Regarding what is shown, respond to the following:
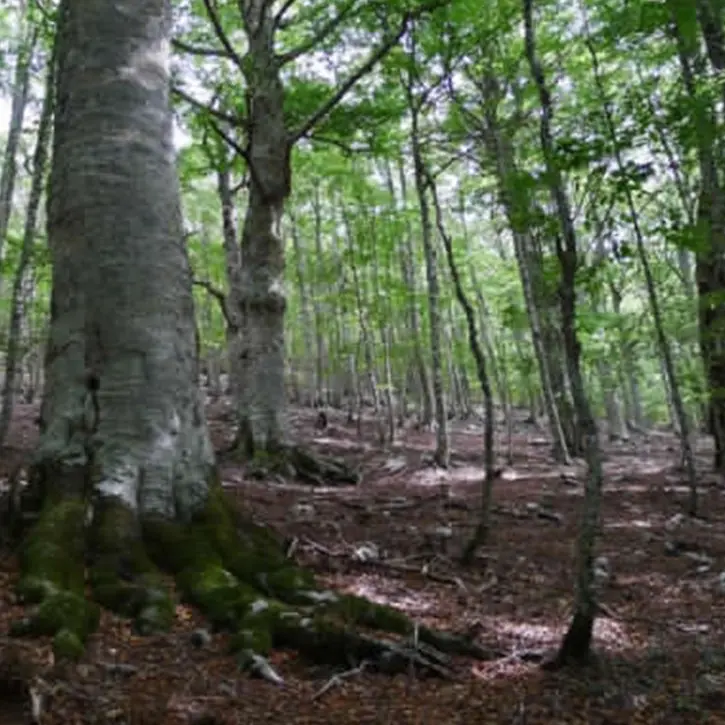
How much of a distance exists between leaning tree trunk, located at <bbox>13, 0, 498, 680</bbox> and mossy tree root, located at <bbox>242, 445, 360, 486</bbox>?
4.64 meters

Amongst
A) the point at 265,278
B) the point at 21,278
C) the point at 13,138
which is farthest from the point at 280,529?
the point at 13,138

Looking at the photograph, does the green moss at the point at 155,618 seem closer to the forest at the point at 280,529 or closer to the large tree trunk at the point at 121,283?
the forest at the point at 280,529

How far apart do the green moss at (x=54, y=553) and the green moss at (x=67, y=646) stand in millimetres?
433

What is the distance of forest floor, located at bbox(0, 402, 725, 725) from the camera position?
336cm

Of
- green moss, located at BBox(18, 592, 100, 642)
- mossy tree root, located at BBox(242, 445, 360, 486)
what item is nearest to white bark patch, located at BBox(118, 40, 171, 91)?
green moss, located at BBox(18, 592, 100, 642)

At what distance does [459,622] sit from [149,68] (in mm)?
4518

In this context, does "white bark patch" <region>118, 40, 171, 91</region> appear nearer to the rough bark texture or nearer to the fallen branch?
the fallen branch

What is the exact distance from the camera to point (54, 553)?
4309mm

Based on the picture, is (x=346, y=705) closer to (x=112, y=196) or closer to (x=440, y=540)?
(x=112, y=196)

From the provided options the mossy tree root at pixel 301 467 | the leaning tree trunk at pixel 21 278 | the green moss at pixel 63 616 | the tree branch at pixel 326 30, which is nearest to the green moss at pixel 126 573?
the green moss at pixel 63 616

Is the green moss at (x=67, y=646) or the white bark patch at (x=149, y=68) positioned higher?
the white bark patch at (x=149, y=68)

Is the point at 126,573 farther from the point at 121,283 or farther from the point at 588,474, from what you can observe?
the point at 588,474

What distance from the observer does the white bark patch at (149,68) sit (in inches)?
218

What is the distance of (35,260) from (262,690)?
12261 mm
